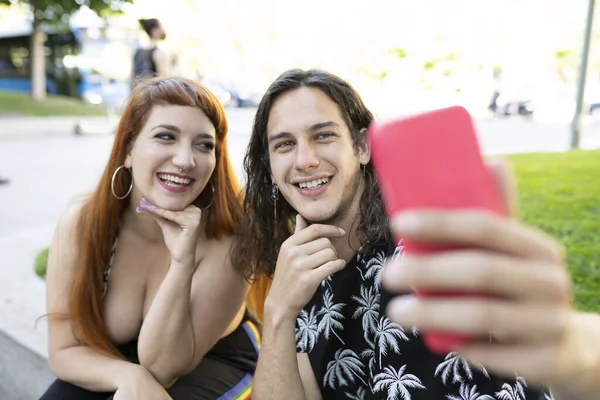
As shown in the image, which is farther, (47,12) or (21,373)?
(47,12)

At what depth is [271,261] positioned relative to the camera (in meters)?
2.31

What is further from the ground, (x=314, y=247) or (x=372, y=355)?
(x=314, y=247)

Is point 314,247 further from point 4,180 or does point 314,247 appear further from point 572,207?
point 4,180

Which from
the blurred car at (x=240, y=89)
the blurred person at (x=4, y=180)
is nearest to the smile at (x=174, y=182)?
the blurred person at (x=4, y=180)

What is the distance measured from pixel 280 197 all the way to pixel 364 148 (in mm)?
395

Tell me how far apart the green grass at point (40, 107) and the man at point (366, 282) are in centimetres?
1885

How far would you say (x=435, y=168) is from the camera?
0.66 meters

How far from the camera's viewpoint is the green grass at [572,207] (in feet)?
12.8

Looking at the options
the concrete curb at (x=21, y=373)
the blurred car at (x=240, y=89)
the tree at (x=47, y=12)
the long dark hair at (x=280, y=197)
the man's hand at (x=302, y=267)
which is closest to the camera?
the man's hand at (x=302, y=267)

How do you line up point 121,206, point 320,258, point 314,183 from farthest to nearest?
point 121,206 → point 314,183 → point 320,258

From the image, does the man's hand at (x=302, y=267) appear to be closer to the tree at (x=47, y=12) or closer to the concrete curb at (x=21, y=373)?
the concrete curb at (x=21, y=373)

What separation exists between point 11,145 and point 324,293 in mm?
13507

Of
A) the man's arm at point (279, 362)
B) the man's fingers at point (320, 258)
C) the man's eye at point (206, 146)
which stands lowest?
the man's arm at point (279, 362)

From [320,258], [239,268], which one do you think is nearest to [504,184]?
[320,258]
